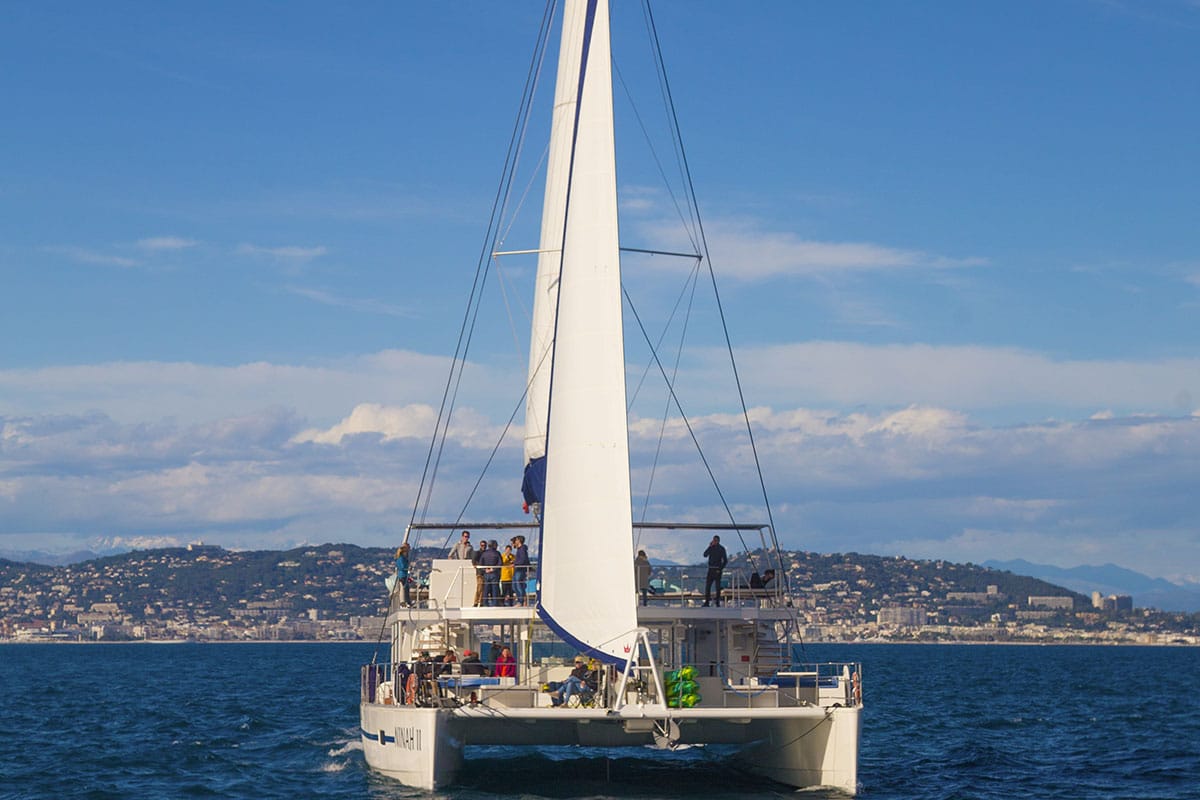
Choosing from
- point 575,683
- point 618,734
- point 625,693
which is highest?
point 575,683

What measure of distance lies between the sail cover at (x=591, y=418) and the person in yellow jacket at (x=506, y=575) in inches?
145

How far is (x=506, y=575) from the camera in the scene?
93.1 ft

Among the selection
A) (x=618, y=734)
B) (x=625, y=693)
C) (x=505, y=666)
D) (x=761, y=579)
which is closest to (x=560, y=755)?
(x=761, y=579)

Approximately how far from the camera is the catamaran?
23.9 metres

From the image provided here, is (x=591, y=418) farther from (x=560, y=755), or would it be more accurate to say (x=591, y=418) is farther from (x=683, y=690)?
(x=560, y=755)

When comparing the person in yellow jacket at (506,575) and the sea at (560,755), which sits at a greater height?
the person in yellow jacket at (506,575)

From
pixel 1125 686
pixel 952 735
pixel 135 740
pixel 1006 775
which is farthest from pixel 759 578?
pixel 1125 686

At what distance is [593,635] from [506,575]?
4810mm

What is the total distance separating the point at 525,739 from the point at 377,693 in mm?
3626

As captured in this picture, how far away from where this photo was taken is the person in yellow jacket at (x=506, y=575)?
28.3m

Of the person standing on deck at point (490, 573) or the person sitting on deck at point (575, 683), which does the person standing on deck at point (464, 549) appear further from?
the person sitting on deck at point (575, 683)

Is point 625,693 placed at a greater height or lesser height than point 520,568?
lesser

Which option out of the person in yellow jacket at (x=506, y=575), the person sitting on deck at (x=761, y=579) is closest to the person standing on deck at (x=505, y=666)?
the person in yellow jacket at (x=506, y=575)

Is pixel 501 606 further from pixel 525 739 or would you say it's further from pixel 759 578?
pixel 759 578
